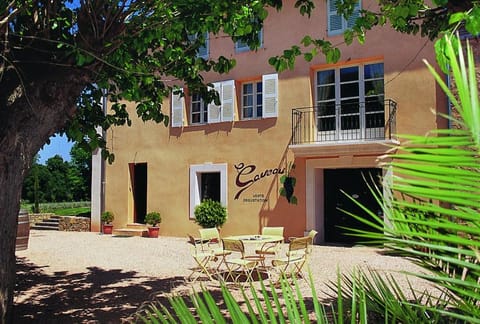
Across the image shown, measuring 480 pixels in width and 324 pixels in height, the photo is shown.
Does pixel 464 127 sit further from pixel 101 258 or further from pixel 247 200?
pixel 247 200

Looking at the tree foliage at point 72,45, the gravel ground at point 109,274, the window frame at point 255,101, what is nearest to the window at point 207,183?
the gravel ground at point 109,274

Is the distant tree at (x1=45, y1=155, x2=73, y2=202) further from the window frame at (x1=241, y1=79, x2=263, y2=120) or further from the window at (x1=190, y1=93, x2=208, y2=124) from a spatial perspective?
the window frame at (x1=241, y1=79, x2=263, y2=120)

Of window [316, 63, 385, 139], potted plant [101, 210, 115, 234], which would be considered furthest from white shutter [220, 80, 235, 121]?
potted plant [101, 210, 115, 234]

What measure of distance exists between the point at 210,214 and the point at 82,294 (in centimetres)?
754

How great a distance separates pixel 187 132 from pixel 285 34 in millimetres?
4495

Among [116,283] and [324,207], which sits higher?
[324,207]

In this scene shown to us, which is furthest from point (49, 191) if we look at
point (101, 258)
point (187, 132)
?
point (101, 258)

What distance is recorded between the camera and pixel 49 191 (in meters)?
33.2

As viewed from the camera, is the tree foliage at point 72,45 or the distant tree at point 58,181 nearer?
the tree foliage at point 72,45

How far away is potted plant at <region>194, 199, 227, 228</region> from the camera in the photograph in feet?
47.2

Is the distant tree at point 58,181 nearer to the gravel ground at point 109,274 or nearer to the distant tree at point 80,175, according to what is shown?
the distant tree at point 80,175

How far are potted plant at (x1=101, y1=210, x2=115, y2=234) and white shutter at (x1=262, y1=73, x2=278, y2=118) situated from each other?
6.94 metres

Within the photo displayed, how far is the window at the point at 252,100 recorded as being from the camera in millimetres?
14688

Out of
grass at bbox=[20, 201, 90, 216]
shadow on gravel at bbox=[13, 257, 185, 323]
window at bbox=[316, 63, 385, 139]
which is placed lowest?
shadow on gravel at bbox=[13, 257, 185, 323]
